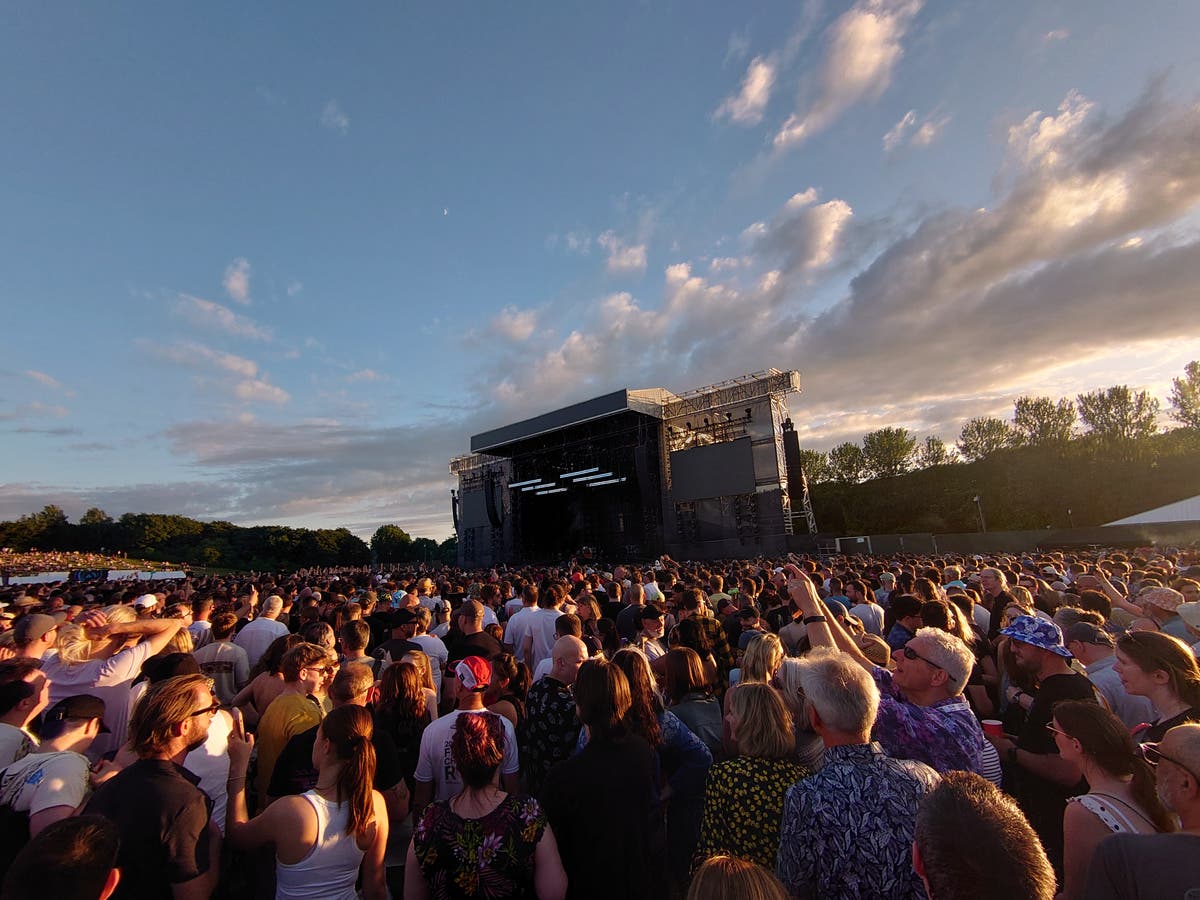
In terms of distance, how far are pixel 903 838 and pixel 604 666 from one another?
123 cm

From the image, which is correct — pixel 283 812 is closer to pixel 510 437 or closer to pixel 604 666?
pixel 604 666

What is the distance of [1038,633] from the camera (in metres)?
2.98

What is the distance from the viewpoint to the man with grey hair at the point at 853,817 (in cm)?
164

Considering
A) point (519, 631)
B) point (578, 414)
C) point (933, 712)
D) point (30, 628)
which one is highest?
point (578, 414)

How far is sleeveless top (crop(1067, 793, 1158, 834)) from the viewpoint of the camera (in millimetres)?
1604

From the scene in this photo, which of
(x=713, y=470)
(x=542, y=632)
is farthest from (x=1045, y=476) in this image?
(x=542, y=632)

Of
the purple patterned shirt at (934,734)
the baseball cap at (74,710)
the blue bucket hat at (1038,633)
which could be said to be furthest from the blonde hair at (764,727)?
the baseball cap at (74,710)

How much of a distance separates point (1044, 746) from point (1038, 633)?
1.84 feet

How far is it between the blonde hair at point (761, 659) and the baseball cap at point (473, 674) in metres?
1.49

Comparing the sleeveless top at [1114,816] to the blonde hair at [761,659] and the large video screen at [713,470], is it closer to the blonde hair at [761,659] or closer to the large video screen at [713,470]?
the blonde hair at [761,659]

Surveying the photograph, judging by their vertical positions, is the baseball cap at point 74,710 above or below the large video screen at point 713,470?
below

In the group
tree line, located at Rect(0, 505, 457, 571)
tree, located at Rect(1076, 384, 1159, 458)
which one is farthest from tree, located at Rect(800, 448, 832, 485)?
tree line, located at Rect(0, 505, 457, 571)

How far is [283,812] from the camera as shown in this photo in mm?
1997

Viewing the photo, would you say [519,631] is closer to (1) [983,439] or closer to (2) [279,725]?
(2) [279,725]
